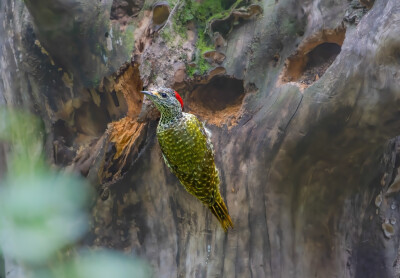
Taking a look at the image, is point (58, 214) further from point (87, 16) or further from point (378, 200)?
point (378, 200)

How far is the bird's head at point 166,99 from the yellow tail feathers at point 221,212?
0.67m

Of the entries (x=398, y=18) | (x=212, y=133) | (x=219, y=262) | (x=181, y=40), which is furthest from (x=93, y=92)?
(x=398, y=18)

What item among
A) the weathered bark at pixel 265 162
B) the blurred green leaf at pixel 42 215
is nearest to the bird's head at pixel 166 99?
the weathered bark at pixel 265 162

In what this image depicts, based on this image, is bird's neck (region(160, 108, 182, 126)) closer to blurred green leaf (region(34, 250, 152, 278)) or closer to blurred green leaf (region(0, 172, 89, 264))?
blurred green leaf (region(0, 172, 89, 264))

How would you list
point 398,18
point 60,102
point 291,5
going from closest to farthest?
point 398,18 < point 291,5 < point 60,102

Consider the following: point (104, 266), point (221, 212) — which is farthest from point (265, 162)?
point (104, 266)

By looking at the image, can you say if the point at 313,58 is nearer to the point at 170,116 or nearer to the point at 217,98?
the point at 217,98

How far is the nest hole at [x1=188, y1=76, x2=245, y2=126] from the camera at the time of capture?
2.80 meters

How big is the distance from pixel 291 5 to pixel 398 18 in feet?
2.78

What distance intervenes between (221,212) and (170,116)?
0.71 metres

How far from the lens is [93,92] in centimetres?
305

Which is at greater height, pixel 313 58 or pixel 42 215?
pixel 313 58

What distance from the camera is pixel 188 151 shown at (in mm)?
2590

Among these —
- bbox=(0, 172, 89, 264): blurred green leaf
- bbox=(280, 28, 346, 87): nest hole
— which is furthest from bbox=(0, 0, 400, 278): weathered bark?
bbox=(0, 172, 89, 264): blurred green leaf
